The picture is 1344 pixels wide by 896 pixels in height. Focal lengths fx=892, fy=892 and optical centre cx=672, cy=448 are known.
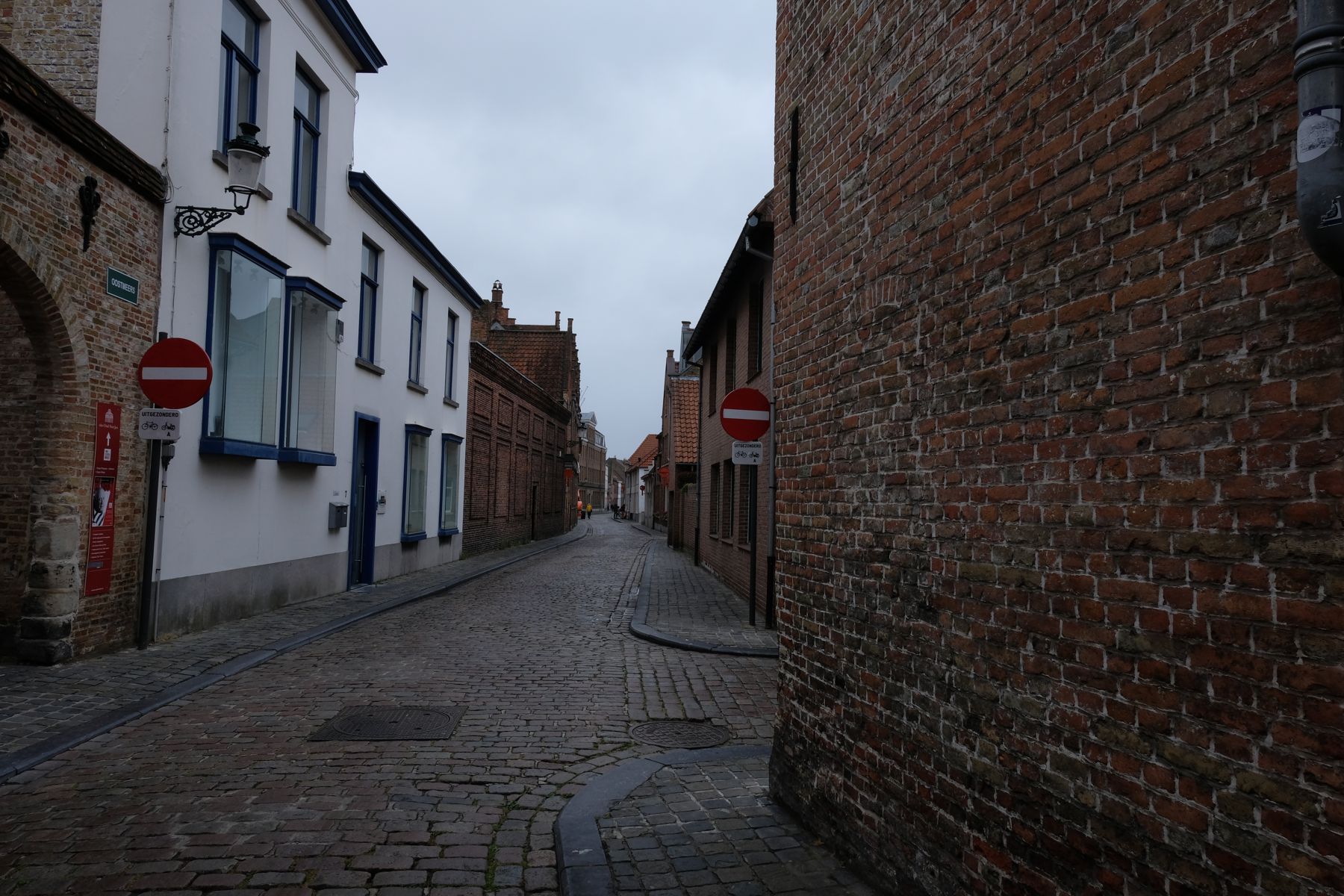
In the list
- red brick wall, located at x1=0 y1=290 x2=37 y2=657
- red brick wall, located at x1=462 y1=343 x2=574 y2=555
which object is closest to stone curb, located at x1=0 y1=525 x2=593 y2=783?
red brick wall, located at x1=0 y1=290 x2=37 y2=657

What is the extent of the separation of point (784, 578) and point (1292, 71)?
3.53 m

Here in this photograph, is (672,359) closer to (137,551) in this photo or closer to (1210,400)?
(137,551)

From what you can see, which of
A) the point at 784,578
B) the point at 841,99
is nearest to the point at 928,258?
the point at 841,99

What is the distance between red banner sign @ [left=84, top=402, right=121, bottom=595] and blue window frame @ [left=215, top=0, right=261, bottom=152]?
12.0ft

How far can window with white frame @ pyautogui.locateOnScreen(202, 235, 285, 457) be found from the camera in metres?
9.96

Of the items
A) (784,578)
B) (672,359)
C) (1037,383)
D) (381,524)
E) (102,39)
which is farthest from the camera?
(672,359)

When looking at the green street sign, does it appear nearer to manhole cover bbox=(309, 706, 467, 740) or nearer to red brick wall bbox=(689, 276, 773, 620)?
manhole cover bbox=(309, 706, 467, 740)

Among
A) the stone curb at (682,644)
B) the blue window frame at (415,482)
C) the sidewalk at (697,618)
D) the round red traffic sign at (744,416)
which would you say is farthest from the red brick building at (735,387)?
the blue window frame at (415,482)

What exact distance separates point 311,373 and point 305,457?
1.38 meters

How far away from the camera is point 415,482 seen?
18531 millimetres

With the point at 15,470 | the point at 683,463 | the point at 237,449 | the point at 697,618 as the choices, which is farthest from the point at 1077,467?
the point at 683,463

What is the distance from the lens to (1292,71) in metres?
1.88

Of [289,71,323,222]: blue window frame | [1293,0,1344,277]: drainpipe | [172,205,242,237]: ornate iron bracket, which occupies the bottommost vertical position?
[1293,0,1344,277]: drainpipe

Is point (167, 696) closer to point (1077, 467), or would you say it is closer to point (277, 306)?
point (277, 306)
